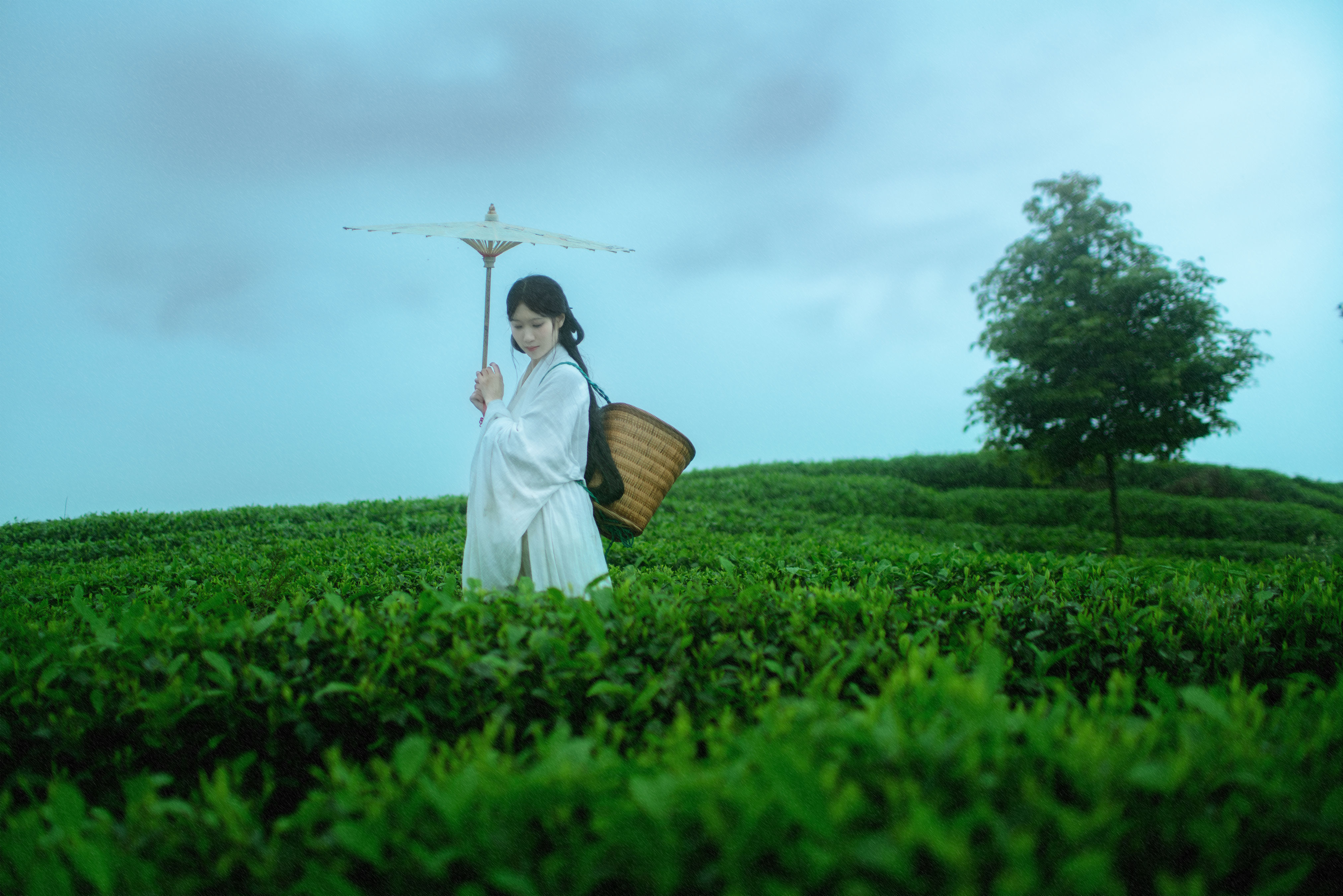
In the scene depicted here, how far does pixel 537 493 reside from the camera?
3.82m

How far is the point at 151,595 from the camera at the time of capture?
4387 millimetres

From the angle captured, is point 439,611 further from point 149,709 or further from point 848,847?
point 848,847

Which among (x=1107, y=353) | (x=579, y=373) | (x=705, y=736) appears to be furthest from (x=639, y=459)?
(x=1107, y=353)

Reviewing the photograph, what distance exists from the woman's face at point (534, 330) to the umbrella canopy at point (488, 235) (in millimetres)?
513

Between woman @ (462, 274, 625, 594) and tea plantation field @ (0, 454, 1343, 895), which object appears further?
woman @ (462, 274, 625, 594)

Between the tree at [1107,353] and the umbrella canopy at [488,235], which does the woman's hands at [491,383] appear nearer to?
the umbrella canopy at [488,235]

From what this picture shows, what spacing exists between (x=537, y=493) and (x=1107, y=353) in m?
11.6

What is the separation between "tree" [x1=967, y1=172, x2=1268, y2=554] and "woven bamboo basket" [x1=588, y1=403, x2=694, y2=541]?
10079 millimetres

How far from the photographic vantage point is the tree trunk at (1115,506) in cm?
1198

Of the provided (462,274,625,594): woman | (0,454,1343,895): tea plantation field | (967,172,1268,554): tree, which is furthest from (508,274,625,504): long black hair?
(967,172,1268,554): tree

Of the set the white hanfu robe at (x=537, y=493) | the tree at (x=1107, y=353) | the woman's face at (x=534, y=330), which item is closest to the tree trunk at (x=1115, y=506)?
the tree at (x=1107, y=353)

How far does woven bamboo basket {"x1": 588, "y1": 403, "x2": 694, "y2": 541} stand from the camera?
4.08m

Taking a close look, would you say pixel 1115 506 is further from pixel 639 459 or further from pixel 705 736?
pixel 705 736

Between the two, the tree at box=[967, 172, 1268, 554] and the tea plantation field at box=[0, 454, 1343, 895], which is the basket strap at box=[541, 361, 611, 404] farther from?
the tree at box=[967, 172, 1268, 554]
